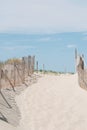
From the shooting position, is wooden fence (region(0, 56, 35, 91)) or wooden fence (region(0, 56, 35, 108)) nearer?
wooden fence (region(0, 56, 35, 108))

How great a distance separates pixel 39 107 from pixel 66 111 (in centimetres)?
206

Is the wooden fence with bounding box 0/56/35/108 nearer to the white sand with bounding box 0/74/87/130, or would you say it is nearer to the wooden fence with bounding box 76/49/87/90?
the white sand with bounding box 0/74/87/130

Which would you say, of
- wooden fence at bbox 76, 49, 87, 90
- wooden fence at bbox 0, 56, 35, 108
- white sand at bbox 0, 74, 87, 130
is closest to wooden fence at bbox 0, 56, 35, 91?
wooden fence at bbox 0, 56, 35, 108

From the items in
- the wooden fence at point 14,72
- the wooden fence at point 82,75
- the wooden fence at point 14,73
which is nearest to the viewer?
Result: the wooden fence at point 82,75

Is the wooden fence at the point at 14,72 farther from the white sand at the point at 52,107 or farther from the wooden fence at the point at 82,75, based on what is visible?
the wooden fence at the point at 82,75

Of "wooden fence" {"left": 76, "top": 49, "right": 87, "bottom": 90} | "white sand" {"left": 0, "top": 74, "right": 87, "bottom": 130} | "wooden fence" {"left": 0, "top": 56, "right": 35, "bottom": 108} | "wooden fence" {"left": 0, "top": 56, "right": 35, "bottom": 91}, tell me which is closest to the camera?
"white sand" {"left": 0, "top": 74, "right": 87, "bottom": 130}

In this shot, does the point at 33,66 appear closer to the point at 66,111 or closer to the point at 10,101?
the point at 10,101

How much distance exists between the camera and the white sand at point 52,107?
23.6 meters

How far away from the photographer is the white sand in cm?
2356

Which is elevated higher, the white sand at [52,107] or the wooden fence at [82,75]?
Answer: the wooden fence at [82,75]

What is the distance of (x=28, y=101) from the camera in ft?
96.5

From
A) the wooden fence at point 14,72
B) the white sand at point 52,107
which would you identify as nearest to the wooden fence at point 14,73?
the wooden fence at point 14,72

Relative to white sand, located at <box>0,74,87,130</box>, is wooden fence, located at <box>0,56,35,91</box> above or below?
above

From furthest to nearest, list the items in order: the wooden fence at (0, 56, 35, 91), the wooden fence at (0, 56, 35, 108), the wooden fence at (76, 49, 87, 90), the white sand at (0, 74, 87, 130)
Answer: the wooden fence at (0, 56, 35, 91)
the wooden fence at (0, 56, 35, 108)
the wooden fence at (76, 49, 87, 90)
the white sand at (0, 74, 87, 130)
